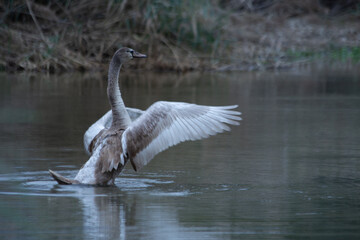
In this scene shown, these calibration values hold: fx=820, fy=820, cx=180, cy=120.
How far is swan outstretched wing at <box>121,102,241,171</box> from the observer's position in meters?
7.02

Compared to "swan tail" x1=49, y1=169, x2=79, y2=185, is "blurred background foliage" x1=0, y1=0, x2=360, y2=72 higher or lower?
higher

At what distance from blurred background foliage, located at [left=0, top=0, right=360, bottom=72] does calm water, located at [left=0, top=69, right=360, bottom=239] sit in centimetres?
426

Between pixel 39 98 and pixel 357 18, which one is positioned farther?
pixel 357 18

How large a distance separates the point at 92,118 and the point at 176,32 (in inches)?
321

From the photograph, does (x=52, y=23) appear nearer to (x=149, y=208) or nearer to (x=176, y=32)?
(x=176, y=32)

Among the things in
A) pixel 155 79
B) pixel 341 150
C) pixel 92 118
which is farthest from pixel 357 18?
pixel 341 150

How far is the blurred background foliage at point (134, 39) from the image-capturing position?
18000 mm

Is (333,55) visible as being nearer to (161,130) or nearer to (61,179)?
(161,130)

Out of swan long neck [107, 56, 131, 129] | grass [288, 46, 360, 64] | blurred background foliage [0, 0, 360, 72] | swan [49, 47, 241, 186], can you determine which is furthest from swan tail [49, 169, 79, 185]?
grass [288, 46, 360, 64]

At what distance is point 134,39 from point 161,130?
11569mm

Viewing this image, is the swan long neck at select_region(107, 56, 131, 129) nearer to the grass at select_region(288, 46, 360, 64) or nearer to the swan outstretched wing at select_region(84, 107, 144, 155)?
the swan outstretched wing at select_region(84, 107, 144, 155)

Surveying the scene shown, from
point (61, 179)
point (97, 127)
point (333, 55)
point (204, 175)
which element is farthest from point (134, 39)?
point (61, 179)

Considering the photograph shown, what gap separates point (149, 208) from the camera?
589 centimetres

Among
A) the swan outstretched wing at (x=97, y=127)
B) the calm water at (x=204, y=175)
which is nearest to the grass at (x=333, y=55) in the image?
the calm water at (x=204, y=175)
